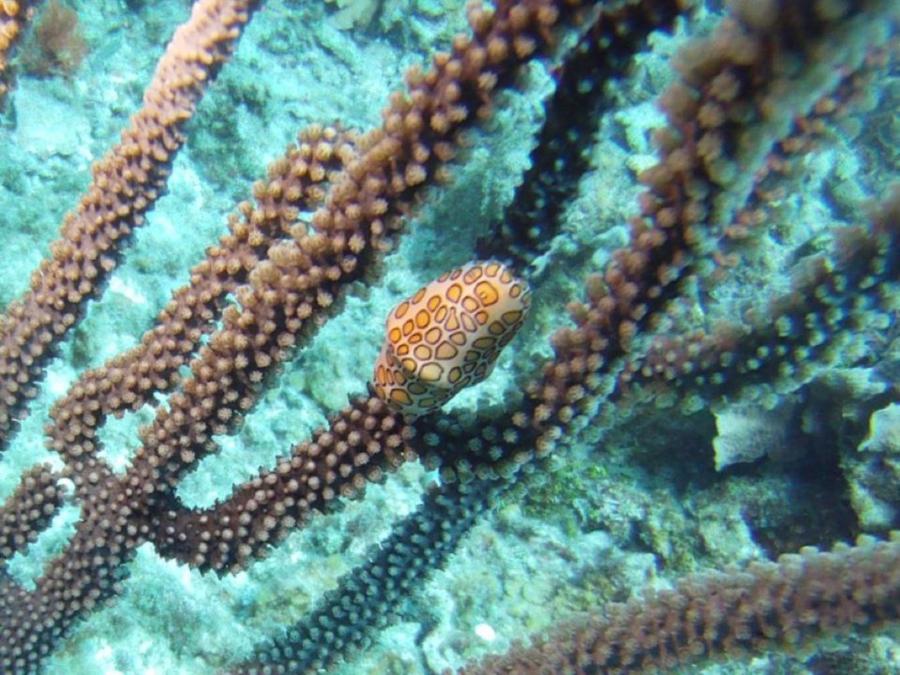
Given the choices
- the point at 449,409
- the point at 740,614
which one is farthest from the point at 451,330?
the point at 740,614

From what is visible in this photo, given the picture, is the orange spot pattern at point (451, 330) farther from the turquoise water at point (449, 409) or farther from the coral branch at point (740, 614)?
the coral branch at point (740, 614)

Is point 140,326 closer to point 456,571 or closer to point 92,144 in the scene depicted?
point 92,144

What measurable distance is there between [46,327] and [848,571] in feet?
12.9

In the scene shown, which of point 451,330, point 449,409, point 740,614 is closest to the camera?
point 451,330

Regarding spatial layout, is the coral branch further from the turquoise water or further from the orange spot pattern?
the orange spot pattern

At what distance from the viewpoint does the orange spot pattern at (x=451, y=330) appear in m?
2.19

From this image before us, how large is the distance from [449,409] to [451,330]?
972 mm

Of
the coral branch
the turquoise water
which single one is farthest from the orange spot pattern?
the coral branch

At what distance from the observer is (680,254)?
187 centimetres

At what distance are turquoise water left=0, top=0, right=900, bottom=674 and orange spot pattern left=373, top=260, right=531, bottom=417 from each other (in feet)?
1.14

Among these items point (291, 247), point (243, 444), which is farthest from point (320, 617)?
point (291, 247)

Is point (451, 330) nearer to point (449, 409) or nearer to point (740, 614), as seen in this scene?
point (449, 409)

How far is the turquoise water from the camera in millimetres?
3965

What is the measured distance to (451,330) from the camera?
221cm
